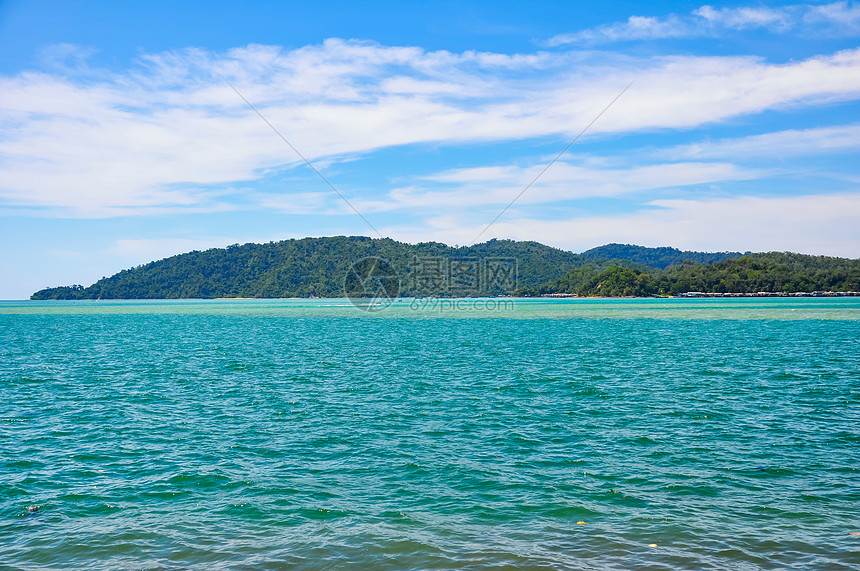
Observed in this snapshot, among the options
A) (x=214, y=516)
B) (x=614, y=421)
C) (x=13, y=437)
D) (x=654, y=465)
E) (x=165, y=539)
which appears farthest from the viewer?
(x=614, y=421)

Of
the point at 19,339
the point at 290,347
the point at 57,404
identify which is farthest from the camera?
the point at 19,339

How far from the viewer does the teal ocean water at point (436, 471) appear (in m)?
11.7

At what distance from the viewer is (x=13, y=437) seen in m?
20.4

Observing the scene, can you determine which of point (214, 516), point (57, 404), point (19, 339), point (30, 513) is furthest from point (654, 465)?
point (19, 339)

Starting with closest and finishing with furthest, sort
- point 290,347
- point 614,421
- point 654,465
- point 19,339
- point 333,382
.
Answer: point 654,465 → point 614,421 → point 333,382 → point 290,347 → point 19,339

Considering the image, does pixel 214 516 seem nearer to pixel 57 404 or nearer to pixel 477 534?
pixel 477 534

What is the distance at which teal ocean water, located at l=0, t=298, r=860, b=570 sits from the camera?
460 inches

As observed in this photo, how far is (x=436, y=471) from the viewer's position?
16.5 meters

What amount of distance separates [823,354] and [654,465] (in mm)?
33738

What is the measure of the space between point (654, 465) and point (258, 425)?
13.6 metres

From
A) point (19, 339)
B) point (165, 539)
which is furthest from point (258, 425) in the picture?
point (19, 339)

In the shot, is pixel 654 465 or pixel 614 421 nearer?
pixel 654 465

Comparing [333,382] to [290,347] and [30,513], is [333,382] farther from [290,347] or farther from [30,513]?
[290,347]

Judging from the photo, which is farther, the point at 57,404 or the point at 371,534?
the point at 57,404
